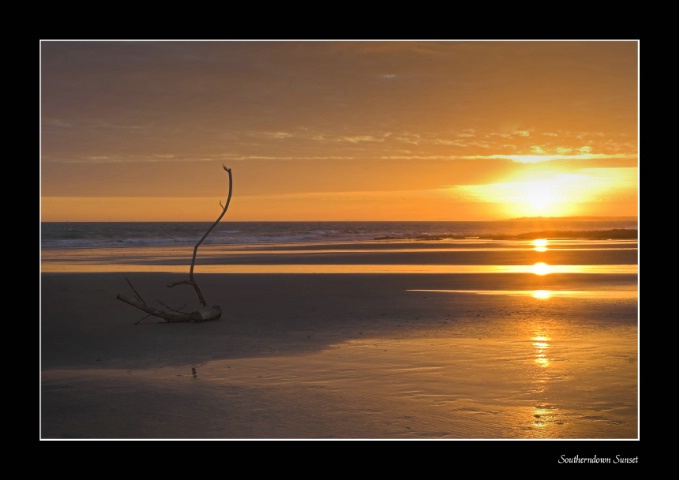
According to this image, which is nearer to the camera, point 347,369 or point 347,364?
point 347,369

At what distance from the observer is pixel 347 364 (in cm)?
890

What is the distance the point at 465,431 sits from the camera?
627 centimetres

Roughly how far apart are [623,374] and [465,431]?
9.68ft

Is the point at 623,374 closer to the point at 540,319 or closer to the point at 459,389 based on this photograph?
the point at 459,389

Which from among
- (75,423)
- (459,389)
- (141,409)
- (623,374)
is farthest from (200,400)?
(623,374)

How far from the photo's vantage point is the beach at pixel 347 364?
6.55m

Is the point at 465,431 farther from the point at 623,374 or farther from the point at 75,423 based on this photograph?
the point at 75,423

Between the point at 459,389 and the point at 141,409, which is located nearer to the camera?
the point at 141,409

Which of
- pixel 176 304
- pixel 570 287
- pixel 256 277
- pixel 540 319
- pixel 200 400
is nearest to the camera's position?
pixel 200 400

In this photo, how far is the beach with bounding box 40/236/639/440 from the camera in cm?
655

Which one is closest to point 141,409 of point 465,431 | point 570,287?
point 465,431

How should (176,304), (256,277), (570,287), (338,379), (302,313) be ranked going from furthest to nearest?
(256,277) < (570,287) < (176,304) < (302,313) < (338,379)

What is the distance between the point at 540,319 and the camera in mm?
12461
